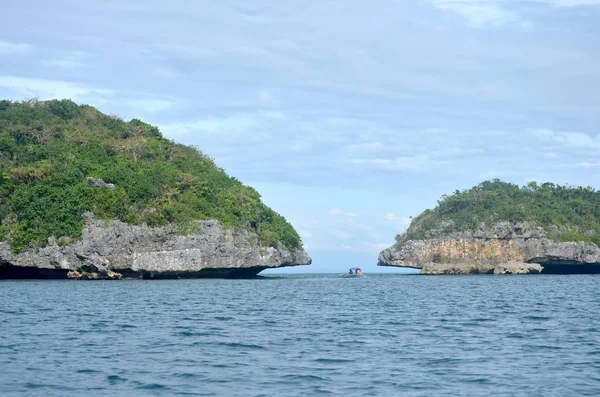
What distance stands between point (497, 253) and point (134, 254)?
175 ft

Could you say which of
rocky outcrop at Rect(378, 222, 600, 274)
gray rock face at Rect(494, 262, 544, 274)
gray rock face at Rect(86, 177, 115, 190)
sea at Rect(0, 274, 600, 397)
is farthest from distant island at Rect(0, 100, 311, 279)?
gray rock face at Rect(494, 262, 544, 274)

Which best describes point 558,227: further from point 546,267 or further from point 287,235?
point 287,235

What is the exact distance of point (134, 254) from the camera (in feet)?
213

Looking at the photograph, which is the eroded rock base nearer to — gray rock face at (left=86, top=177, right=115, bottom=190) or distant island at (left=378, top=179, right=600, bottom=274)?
gray rock face at (left=86, top=177, right=115, bottom=190)

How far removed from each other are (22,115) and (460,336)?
66.3 metres

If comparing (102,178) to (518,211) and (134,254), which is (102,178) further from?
(518,211)

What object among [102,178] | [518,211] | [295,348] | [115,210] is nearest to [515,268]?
[518,211]

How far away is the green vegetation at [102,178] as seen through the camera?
65.4 metres

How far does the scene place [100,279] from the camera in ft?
219

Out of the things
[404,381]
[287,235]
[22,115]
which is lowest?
[404,381]

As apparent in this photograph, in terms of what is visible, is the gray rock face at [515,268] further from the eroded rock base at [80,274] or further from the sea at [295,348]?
the sea at [295,348]

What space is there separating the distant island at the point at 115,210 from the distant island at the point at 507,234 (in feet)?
88.1

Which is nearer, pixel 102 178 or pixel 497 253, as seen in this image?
pixel 102 178

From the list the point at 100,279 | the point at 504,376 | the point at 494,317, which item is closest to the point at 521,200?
the point at 100,279
